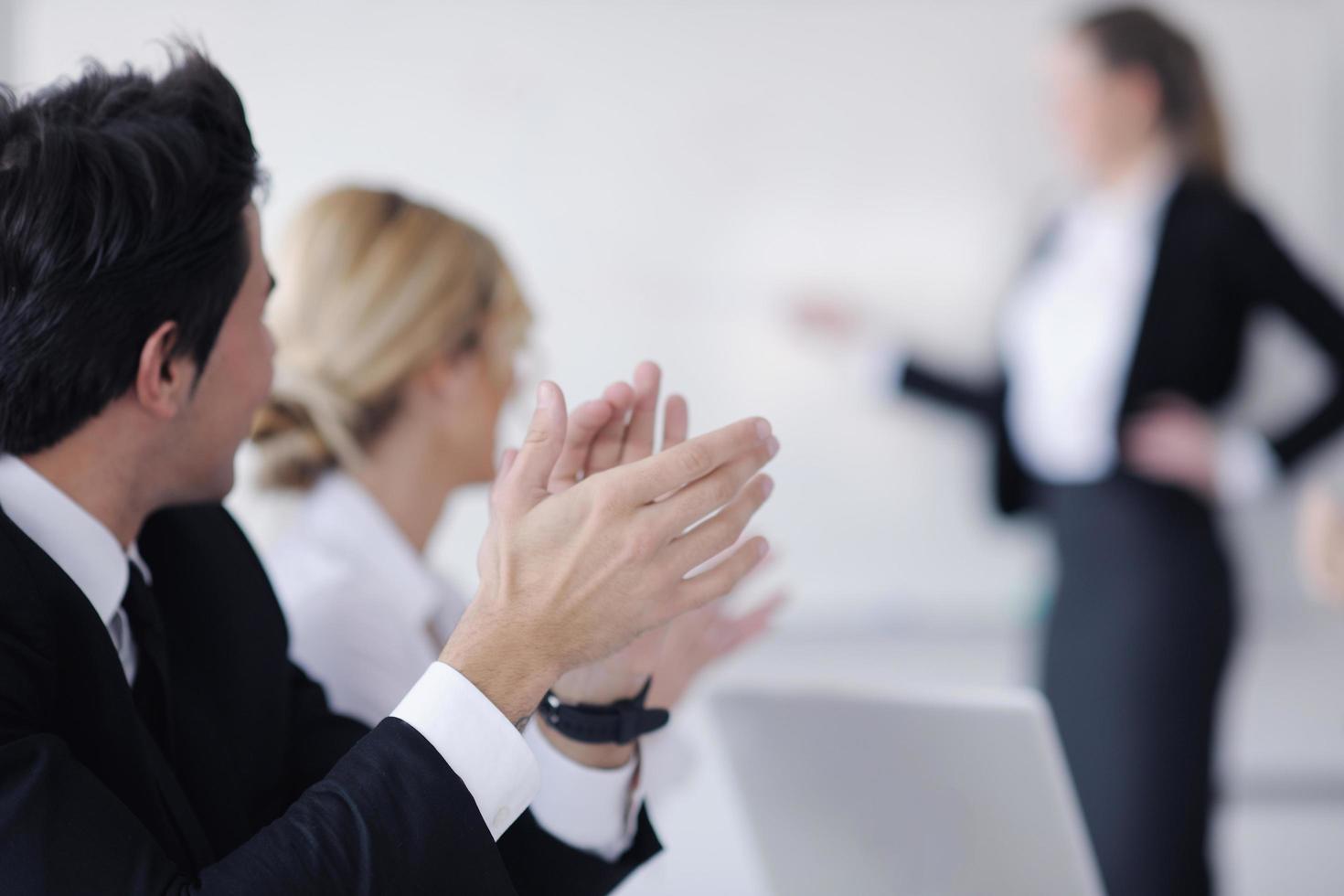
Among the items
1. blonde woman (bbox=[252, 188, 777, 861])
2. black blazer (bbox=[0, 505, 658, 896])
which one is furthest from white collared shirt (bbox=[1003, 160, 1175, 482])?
black blazer (bbox=[0, 505, 658, 896])

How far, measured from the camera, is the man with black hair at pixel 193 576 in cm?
75

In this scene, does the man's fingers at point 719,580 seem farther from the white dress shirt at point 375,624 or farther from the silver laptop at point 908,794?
the white dress shirt at point 375,624

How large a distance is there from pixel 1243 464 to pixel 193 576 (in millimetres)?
1846

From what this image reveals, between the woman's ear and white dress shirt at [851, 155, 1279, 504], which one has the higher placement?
the woman's ear

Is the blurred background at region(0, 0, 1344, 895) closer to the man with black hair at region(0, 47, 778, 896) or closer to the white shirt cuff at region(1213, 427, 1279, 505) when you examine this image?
the white shirt cuff at region(1213, 427, 1279, 505)

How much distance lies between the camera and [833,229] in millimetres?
2992

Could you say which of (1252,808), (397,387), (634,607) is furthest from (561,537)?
(1252,808)

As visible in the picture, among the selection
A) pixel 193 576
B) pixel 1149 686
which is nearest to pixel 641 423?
pixel 193 576

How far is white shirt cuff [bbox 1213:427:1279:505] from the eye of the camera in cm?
220

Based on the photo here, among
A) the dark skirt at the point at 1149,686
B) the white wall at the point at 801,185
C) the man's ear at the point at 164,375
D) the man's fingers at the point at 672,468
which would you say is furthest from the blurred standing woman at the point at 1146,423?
the man's ear at the point at 164,375

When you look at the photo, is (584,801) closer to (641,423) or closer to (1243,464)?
(641,423)

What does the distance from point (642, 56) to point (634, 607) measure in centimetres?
233

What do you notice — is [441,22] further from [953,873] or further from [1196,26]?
[953,873]

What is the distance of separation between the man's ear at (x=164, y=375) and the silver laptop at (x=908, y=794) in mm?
470
